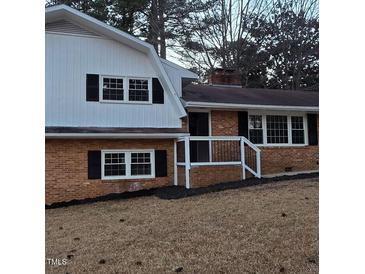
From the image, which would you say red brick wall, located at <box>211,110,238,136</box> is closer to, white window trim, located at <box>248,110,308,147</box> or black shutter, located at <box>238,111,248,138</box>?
black shutter, located at <box>238,111,248,138</box>

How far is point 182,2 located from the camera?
71.4 ft

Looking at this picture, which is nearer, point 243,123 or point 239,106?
point 239,106

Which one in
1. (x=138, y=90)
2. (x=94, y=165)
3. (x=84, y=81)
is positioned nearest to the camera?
(x=94, y=165)

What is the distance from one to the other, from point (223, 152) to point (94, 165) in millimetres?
3842

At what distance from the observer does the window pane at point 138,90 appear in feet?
38.0

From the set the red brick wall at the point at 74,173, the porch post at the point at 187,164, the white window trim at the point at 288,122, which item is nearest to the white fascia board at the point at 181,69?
the white window trim at the point at 288,122

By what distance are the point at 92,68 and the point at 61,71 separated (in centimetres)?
84

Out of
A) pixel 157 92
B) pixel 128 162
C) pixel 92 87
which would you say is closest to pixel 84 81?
pixel 92 87

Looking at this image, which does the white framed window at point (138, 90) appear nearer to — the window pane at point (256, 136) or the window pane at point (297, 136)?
the window pane at point (256, 136)

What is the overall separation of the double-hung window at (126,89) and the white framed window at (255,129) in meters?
3.56

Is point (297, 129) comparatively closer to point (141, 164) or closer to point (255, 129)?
point (255, 129)

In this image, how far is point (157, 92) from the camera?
11.8 meters
